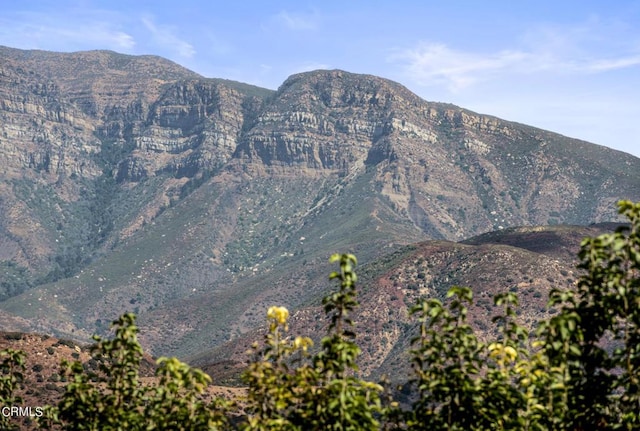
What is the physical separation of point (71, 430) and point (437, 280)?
152627 millimetres

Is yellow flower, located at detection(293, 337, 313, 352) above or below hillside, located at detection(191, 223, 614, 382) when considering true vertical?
above

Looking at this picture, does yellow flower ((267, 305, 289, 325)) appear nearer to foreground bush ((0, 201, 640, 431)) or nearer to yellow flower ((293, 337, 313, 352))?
foreground bush ((0, 201, 640, 431))

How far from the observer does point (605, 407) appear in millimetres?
31828

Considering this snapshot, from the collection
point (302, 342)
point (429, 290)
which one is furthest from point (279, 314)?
point (429, 290)

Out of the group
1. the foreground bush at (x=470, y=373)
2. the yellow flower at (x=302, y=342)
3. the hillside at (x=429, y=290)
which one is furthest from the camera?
the hillside at (x=429, y=290)

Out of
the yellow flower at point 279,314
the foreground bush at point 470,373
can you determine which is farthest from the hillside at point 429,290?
the yellow flower at point 279,314

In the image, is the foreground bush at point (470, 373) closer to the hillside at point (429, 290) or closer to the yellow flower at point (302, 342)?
the yellow flower at point (302, 342)

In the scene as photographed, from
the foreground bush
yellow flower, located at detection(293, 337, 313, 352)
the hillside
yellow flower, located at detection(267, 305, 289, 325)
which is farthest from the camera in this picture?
the hillside

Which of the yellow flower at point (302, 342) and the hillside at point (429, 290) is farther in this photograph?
the hillside at point (429, 290)

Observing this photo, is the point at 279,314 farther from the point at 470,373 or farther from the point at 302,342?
the point at 470,373

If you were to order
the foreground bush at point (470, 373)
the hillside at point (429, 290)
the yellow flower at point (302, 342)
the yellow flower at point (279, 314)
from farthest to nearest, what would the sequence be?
the hillside at point (429, 290)
the foreground bush at point (470, 373)
the yellow flower at point (279, 314)
the yellow flower at point (302, 342)

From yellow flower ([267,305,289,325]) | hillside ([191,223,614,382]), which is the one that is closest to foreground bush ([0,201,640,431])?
yellow flower ([267,305,289,325])

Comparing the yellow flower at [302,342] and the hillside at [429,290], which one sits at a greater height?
the yellow flower at [302,342]

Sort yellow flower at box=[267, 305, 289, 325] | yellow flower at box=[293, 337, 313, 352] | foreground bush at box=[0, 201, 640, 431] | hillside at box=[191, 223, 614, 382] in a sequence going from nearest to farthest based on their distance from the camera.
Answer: yellow flower at box=[293, 337, 313, 352] < yellow flower at box=[267, 305, 289, 325] < foreground bush at box=[0, 201, 640, 431] < hillside at box=[191, 223, 614, 382]
